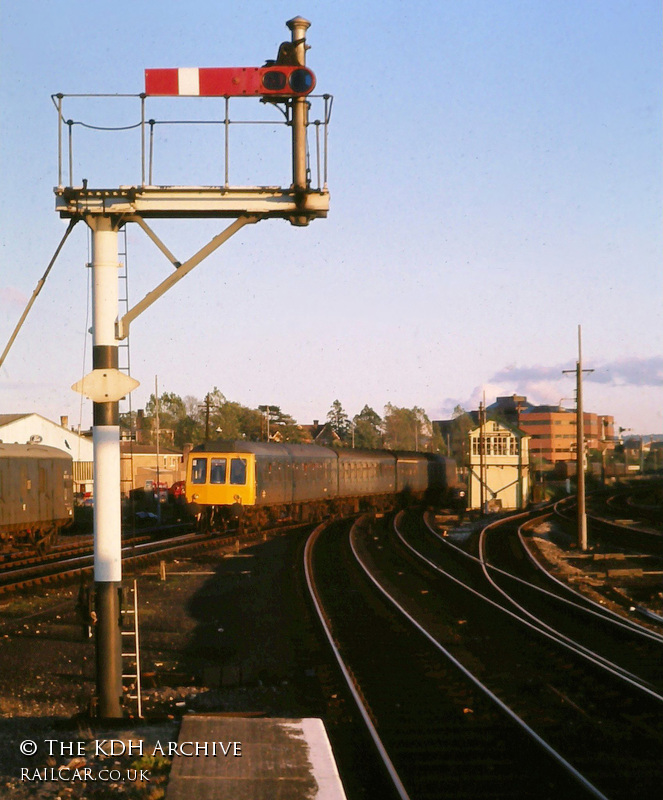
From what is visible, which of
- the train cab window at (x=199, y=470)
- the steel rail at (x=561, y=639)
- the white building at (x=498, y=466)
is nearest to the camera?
the steel rail at (x=561, y=639)

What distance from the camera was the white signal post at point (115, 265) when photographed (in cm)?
829

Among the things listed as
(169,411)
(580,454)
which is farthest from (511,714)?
(169,411)

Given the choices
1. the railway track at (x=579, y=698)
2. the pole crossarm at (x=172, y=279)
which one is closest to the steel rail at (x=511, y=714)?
the railway track at (x=579, y=698)

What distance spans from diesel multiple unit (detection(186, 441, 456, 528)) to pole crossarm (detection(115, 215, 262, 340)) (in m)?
21.8

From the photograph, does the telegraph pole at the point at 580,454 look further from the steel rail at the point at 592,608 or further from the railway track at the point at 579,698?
the railway track at the point at 579,698

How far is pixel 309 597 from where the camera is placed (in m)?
16.7

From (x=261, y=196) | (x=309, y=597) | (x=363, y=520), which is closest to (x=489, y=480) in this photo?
(x=363, y=520)

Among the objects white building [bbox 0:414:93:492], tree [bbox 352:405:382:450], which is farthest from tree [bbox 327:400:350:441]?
white building [bbox 0:414:93:492]

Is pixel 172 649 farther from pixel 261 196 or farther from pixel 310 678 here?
pixel 261 196

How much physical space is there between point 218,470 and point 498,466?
2782cm

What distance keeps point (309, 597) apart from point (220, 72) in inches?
411

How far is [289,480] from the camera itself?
34.5m

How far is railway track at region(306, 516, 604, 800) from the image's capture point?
6.89m

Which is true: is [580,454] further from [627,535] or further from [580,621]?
[580,621]
